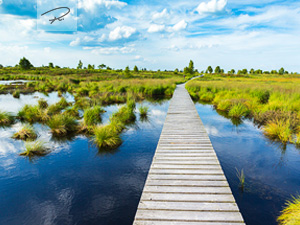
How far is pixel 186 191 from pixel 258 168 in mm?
3459

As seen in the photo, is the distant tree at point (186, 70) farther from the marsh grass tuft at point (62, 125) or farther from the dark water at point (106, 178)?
the marsh grass tuft at point (62, 125)

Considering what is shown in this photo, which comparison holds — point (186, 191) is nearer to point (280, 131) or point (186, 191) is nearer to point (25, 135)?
point (280, 131)

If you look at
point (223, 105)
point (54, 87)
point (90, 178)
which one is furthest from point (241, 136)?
point (54, 87)

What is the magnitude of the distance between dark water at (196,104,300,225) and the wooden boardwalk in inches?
40.3

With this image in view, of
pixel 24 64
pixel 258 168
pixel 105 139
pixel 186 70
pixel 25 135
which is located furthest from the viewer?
pixel 186 70

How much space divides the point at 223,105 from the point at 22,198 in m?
12.1

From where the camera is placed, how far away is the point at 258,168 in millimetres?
5418

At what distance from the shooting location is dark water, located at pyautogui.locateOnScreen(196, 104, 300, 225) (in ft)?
12.8

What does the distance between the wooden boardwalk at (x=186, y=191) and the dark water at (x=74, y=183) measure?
95 cm

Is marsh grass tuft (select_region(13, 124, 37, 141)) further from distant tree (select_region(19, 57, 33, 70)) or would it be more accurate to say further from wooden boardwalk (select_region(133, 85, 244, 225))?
distant tree (select_region(19, 57, 33, 70))

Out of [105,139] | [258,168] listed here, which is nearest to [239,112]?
[258,168]

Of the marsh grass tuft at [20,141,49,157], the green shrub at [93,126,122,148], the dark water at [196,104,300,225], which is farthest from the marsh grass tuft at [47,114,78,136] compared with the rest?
the dark water at [196,104,300,225]

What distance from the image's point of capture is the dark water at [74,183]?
3.75m

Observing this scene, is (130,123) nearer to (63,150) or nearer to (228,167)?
(63,150)
